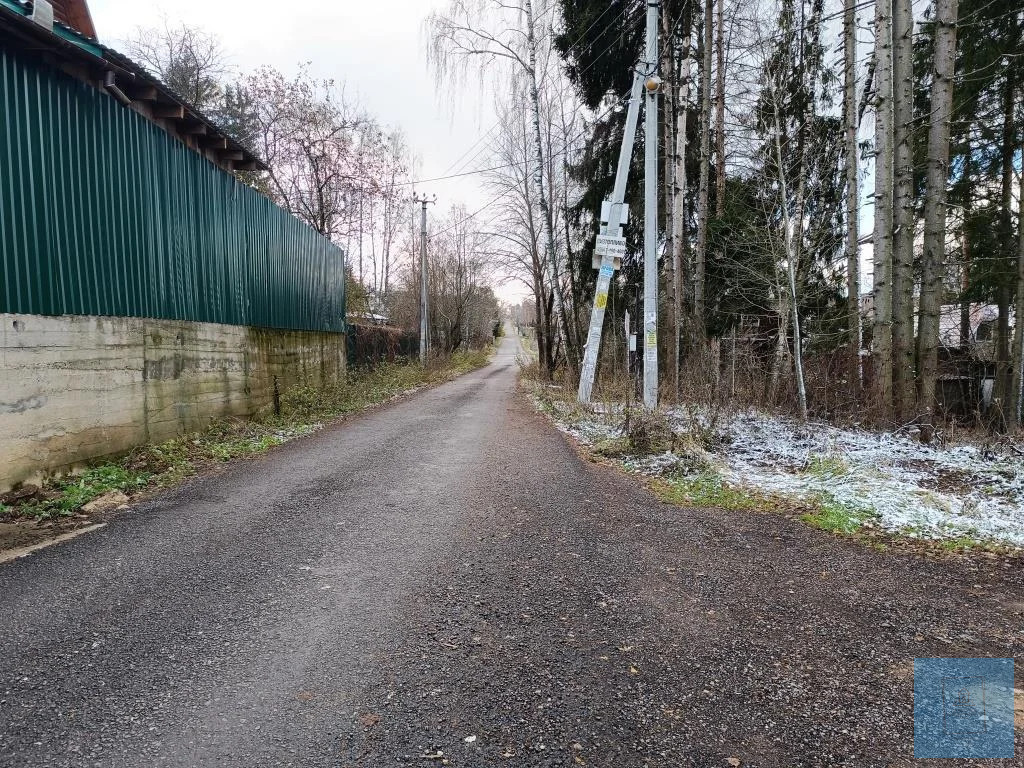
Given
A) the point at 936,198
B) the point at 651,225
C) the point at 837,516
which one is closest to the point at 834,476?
the point at 837,516

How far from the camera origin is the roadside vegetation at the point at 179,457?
4629mm

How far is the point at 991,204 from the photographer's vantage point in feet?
37.9

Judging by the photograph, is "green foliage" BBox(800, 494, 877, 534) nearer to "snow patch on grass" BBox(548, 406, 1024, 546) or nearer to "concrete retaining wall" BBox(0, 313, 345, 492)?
"snow patch on grass" BBox(548, 406, 1024, 546)

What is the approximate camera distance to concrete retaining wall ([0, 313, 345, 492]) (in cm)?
484

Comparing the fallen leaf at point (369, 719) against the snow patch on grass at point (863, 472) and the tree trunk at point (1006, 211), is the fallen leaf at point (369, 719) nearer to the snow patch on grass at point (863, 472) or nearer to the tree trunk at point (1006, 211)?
the snow patch on grass at point (863, 472)

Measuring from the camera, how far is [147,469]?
5871 mm

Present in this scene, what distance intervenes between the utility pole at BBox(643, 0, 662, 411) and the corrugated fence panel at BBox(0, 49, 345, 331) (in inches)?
280

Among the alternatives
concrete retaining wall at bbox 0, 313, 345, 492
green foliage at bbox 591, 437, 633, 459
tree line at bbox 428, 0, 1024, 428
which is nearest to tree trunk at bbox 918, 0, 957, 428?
tree line at bbox 428, 0, 1024, 428

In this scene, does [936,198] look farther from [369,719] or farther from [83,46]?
[83,46]

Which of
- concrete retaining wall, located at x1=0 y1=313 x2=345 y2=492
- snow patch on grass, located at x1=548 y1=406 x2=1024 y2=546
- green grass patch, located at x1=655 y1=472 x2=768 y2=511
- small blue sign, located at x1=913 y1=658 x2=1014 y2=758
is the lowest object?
small blue sign, located at x1=913 y1=658 x2=1014 y2=758

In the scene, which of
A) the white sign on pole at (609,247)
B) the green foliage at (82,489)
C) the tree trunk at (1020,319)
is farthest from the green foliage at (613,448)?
the tree trunk at (1020,319)

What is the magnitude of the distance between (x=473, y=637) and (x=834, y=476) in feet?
14.4

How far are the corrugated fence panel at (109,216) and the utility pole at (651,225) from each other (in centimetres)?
710

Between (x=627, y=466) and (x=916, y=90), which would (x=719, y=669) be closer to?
(x=627, y=466)
